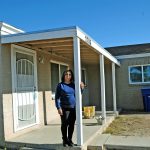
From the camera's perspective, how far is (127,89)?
1450 centimetres

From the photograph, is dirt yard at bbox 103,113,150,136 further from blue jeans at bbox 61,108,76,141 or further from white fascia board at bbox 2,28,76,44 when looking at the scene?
white fascia board at bbox 2,28,76,44

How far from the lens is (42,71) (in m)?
8.75

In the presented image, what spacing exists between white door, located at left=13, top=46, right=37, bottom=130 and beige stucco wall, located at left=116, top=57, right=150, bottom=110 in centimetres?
764

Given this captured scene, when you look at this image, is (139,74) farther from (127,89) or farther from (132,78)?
(127,89)

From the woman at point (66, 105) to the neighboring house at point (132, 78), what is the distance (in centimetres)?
916

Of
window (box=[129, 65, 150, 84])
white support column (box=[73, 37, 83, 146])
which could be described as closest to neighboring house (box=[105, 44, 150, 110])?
window (box=[129, 65, 150, 84])

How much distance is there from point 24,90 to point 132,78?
28.1ft

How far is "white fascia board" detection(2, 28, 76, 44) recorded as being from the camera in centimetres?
587

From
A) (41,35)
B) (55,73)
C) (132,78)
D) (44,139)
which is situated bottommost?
(44,139)

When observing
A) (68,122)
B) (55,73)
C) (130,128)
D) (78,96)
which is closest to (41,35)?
(78,96)

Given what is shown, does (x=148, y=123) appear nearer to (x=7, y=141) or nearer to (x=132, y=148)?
(x=132, y=148)

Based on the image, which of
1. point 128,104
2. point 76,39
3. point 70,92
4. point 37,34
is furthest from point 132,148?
point 128,104

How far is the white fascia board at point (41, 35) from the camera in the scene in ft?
19.3

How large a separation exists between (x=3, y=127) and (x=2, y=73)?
54.4 inches
